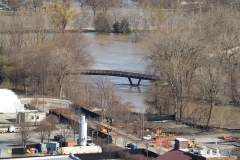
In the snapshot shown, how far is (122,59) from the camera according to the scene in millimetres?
45531

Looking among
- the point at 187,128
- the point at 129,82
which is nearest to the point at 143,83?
the point at 129,82

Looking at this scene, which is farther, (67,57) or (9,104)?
(67,57)

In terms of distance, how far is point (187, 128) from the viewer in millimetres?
29594

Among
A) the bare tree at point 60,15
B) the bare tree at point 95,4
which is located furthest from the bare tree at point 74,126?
the bare tree at point 95,4

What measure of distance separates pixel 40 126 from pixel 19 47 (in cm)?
1508

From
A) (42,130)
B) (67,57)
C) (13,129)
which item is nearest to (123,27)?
(67,57)

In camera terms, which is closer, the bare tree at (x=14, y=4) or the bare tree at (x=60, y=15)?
the bare tree at (x=60, y=15)

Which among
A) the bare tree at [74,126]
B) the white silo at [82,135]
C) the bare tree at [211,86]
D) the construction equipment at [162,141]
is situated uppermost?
the bare tree at [211,86]

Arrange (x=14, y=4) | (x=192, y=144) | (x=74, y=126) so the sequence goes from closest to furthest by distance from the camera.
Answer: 1. (x=192, y=144)
2. (x=74, y=126)
3. (x=14, y=4)

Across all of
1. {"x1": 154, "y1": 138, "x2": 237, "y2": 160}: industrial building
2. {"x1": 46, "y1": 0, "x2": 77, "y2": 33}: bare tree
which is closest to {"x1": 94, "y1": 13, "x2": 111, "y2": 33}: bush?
{"x1": 46, "y1": 0, "x2": 77, "y2": 33}: bare tree

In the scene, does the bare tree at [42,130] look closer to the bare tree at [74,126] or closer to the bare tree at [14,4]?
the bare tree at [74,126]

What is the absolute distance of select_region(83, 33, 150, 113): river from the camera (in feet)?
118

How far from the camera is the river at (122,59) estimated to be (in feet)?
118

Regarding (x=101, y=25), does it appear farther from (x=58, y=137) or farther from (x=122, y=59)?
(x=58, y=137)
